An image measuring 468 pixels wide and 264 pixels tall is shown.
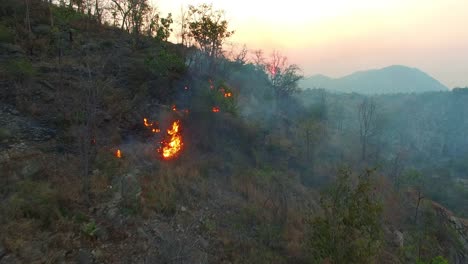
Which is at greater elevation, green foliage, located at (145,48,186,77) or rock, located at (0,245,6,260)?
green foliage, located at (145,48,186,77)

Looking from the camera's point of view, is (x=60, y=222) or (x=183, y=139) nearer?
(x=60, y=222)

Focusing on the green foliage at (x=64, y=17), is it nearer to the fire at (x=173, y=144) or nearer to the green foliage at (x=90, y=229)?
the fire at (x=173, y=144)

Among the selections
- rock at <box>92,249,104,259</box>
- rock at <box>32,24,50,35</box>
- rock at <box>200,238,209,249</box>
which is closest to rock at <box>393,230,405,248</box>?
rock at <box>200,238,209,249</box>

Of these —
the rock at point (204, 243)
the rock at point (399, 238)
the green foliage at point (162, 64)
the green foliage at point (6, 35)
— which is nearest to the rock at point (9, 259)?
the rock at point (204, 243)

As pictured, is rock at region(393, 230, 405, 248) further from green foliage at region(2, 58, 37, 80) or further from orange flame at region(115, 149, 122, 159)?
green foliage at region(2, 58, 37, 80)

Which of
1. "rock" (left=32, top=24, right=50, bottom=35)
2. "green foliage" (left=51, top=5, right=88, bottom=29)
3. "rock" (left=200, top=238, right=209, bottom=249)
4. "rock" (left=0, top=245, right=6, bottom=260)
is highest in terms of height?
"green foliage" (left=51, top=5, right=88, bottom=29)

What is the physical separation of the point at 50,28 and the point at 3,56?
4.66 metres

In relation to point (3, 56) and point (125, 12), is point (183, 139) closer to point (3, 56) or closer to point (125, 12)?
point (3, 56)

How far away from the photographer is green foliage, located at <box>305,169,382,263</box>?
7.02 m

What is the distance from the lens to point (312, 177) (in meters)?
23.6

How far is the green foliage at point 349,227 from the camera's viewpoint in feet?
23.0

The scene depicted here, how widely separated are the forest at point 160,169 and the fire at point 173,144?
8cm

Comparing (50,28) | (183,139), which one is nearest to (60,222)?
(183,139)

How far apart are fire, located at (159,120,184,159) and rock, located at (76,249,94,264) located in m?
6.92
